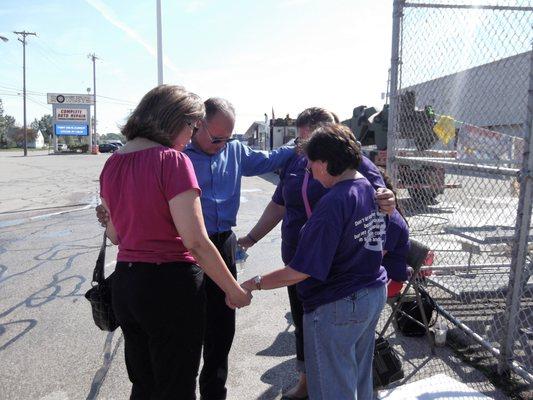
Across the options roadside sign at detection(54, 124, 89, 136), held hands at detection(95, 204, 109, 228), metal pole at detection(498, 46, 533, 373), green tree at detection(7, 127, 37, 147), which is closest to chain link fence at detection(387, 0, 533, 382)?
metal pole at detection(498, 46, 533, 373)

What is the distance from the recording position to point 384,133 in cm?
1176

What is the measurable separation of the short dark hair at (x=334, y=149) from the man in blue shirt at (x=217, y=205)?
0.91 metres

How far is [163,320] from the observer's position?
2.12 meters

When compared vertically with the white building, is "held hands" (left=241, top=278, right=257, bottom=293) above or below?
below

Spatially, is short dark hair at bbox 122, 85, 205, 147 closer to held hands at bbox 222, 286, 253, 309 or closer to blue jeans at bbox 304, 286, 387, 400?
held hands at bbox 222, 286, 253, 309

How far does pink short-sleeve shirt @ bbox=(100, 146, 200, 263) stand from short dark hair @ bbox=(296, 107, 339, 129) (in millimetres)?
1060

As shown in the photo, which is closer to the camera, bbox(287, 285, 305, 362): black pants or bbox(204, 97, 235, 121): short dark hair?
bbox(204, 97, 235, 121): short dark hair

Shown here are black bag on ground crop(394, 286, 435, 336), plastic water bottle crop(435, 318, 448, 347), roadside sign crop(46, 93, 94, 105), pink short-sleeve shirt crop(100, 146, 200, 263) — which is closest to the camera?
pink short-sleeve shirt crop(100, 146, 200, 263)

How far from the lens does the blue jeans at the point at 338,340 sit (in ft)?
6.98

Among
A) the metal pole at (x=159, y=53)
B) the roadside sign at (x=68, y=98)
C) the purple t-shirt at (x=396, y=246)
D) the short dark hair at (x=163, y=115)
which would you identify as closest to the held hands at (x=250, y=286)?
the short dark hair at (x=163, y=115)

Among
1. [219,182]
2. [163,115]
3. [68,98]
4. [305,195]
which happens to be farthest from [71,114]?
[163,115]

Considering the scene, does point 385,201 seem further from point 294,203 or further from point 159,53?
point 159,53

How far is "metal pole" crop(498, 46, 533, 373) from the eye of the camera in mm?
3039

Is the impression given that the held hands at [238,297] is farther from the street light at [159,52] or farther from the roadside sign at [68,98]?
the roadside sign at [68,98]
